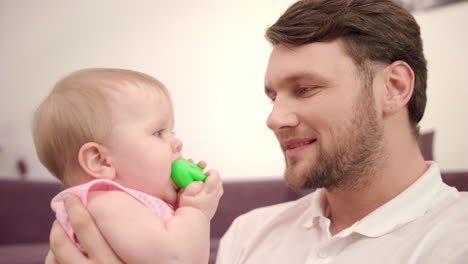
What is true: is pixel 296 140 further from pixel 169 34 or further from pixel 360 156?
pixel 169 34

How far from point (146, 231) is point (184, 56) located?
8.40 feet

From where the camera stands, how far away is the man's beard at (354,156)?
118 centimetres

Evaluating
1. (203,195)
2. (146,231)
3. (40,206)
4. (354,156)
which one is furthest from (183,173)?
(40,206)

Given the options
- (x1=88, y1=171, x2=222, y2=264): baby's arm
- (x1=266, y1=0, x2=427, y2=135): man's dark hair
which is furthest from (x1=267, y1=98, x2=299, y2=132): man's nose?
(x1=88, y1=171, x2=222, y2=264): baby's arm

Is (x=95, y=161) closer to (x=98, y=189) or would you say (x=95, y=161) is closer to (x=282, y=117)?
(x=98, y=189)

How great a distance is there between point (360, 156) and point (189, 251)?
23.9 inches

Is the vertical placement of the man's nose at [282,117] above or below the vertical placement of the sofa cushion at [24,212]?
above

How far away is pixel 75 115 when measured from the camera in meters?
0.90

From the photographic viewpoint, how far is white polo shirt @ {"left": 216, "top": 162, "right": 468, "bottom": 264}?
95 centimetres

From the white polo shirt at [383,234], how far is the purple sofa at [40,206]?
124 centimetres

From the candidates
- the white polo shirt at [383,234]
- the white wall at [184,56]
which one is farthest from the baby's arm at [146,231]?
the white wall at [184,56]

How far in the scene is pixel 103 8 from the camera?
3.38m

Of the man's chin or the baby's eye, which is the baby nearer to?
the baby's eye

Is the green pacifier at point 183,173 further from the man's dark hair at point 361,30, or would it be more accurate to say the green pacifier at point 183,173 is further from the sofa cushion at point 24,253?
the sofa cushion at point 24,253
